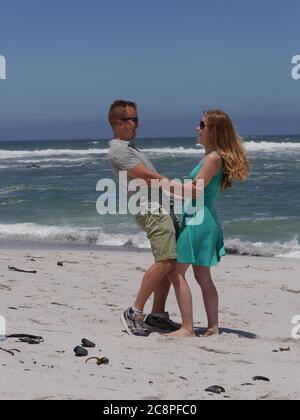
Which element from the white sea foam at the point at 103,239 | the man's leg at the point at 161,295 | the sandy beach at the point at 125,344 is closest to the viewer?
the sandy beach at the point at 125,344

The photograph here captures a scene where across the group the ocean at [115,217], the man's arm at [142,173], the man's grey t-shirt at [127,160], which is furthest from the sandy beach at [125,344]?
the ocean at [115,217]

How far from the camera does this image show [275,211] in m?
16.8

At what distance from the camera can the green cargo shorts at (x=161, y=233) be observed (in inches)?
199

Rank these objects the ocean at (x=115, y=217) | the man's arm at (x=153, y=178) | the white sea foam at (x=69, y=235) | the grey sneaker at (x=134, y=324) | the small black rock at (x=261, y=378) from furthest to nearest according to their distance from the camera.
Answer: the ocean at (x=115, y=217)
the white sea foam at (x=69, y=235)
the grey sneaker at (x=134, y=324)
the man's arm at (x=153, y=178)
the small black rock at (x=261, y=378)

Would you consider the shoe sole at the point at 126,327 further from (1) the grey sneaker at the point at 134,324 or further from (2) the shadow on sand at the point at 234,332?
(2) the shadow on sand at the point at 234,332

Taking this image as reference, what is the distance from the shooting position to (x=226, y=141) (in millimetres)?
5082

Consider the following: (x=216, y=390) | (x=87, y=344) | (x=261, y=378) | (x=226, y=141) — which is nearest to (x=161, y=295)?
(x=87, y=344)

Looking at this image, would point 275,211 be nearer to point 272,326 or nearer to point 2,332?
point 272,326

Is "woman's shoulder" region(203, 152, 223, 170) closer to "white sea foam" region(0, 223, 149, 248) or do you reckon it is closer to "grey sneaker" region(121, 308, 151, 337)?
"grey sneaker" region(121, 308, 151, 337)

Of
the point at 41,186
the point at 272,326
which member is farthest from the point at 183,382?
the point at 41,186

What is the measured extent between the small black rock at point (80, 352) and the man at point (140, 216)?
31.6 inches

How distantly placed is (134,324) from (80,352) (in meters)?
0.91

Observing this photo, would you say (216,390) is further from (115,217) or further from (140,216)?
(115,217)

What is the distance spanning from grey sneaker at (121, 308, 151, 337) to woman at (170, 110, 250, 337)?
0.75 ft
